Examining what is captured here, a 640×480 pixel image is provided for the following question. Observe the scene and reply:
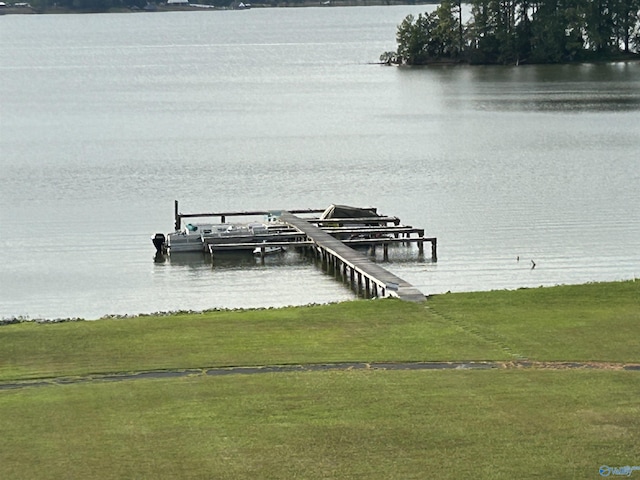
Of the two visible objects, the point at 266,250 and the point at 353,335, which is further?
the point at 266,250

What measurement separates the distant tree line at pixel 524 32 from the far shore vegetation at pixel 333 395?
11808 centimetres

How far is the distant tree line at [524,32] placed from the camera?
148375 mm

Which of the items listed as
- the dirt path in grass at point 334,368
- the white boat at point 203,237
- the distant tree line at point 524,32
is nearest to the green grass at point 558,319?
the dirt path in grass at point 334,368

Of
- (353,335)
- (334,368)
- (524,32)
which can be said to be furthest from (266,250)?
(524,32)

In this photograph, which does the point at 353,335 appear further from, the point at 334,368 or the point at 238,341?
the point at 334,368

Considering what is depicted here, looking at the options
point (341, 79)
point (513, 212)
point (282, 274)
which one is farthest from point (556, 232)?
point (341, 79)

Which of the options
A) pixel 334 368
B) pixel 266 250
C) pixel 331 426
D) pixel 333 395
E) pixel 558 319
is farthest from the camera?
pixel 266 250

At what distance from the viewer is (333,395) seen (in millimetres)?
24875

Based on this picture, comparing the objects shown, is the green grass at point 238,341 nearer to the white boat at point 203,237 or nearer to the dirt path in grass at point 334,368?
the dirt path in grass at point 334,368

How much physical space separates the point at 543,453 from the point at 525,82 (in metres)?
117

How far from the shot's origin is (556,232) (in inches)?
2141

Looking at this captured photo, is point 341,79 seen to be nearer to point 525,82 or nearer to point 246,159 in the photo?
point 525,82

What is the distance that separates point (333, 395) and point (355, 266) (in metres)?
20.3

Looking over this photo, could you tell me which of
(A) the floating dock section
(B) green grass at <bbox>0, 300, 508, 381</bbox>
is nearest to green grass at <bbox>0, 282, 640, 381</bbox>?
(B) green grass at <bbox>0, 300, 508, 381</bbox>
